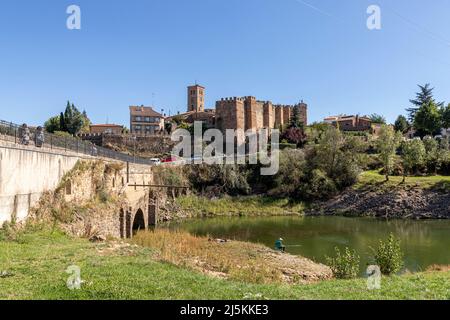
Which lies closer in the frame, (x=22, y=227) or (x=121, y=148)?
(x=22, y=227)

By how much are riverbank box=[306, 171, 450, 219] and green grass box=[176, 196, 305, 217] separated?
3.19 metres

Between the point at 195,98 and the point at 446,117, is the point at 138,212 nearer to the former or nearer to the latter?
the point at 446,117

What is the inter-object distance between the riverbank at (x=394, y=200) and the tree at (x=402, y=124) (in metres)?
43.9

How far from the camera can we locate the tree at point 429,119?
77312 millimetres

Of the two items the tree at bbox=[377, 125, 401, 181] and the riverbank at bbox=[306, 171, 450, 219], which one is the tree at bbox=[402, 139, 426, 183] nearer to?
the tree at bbox=[377, 125, 401, 181]

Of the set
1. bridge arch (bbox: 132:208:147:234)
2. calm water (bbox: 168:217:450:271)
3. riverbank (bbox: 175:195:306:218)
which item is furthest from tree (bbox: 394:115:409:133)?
bridge arch (bbox: 132:208:147:234)

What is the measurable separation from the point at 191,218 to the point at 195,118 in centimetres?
5171

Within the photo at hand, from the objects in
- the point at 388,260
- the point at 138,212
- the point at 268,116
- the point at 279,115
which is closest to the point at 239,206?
the point at 138,212

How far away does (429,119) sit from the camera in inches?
3051

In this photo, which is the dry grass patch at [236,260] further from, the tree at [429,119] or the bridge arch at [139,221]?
the tree at [429,119]

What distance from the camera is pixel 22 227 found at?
15320mm

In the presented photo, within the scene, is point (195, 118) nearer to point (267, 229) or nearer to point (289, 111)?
point (289, 111)
